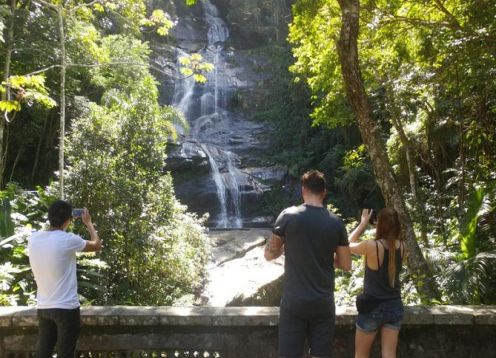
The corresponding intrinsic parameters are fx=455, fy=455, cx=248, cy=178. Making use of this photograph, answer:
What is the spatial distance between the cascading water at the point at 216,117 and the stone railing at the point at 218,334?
18893 mm

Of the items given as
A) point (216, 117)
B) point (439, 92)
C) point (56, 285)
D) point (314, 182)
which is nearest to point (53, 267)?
point (56, 285)

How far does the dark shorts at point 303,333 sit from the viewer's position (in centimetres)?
297

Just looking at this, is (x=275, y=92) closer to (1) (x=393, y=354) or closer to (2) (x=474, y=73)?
(2) (x=474, y=73)

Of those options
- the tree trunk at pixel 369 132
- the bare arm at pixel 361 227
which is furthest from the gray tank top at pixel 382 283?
the tree trunk at pixel 369 132

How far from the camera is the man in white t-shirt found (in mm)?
3219

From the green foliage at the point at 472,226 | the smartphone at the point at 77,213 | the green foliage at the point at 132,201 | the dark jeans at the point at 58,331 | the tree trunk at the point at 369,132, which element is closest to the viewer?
the dark jeans at the point at 58,331

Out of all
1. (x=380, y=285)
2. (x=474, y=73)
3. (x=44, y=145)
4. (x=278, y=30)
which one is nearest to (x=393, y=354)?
(x=380, y=285)

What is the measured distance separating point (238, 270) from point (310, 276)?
32.9ft

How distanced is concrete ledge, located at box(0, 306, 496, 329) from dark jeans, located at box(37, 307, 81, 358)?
1.38 ft

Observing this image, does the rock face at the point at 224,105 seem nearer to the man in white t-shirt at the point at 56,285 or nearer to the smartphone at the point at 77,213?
the smartphone at the point at 77,213

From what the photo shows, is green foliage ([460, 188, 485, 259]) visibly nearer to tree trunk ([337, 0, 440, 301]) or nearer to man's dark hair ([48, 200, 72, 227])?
tree trunk ([337, 0, 440, 301])

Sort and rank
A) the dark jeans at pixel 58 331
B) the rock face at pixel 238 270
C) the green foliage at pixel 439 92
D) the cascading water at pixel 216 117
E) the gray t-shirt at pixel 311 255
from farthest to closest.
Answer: the cascading water at pixel 216 117
the rock face at pixel 238 270
the green foliage at pixel 439 92
the dark jeans at pixel 58 331
the gray t-shirt at pixel 311 255

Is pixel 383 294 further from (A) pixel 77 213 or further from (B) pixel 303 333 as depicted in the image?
(A) pixel 77 213

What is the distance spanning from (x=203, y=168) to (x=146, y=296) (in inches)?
592
